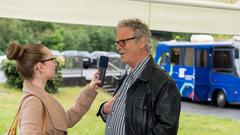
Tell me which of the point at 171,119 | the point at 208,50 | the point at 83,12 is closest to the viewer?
the point at 171,119

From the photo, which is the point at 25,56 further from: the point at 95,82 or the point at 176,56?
the point at 176,56

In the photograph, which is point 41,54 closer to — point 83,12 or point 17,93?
point 83,12

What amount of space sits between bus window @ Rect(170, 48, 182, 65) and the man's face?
950 cm

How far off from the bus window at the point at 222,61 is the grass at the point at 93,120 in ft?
6.43

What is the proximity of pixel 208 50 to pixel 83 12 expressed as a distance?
8.48 metres

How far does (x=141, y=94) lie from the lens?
193 centimetres

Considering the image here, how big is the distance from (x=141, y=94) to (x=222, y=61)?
9.07 metres

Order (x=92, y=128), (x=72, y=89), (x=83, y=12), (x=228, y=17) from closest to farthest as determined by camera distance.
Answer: (x=83, y=12), (x=228, y=17), (x=92, y=128), (x=72, y=89)

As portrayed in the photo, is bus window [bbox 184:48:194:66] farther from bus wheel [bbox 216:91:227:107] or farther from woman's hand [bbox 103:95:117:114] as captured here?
woman's hand [bbox 103:95:117:114]

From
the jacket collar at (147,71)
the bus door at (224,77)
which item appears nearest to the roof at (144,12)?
the jacket collar at (147,71)

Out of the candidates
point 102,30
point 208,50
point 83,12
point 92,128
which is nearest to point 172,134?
point 83,12

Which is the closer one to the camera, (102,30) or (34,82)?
(34,82)

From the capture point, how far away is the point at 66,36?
1227 centimetres

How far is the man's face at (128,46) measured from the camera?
6.46 feet
